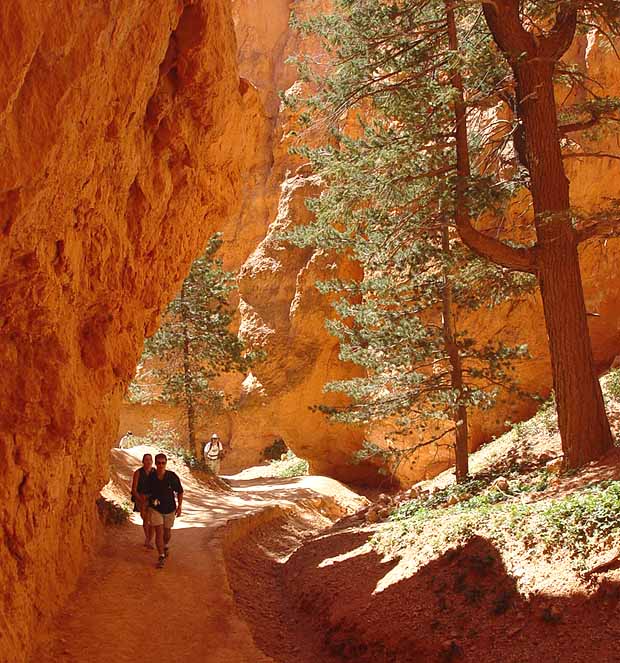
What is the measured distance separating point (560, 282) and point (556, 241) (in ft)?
2.01

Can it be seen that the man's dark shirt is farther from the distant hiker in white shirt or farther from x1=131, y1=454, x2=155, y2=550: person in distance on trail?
the distant hiker in white shirt

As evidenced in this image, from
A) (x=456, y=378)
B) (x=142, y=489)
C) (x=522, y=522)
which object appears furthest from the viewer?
(x=456, y=378)

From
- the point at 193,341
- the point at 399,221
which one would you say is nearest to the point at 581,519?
the point at 399,221

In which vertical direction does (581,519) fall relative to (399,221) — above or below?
below

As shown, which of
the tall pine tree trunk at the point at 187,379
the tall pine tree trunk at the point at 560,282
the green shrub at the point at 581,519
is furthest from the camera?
the tall pine tree trunk at the point at 187,379

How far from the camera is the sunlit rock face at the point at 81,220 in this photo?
4434 mm

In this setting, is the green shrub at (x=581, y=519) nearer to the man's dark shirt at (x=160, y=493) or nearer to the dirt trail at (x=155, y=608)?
the dirt trail at (x=155, y=608)

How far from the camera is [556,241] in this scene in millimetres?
9312

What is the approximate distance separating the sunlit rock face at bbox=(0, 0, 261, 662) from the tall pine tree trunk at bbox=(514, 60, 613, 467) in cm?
488

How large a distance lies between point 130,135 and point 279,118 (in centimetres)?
2499

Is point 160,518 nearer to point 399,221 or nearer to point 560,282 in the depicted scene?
point 399,221

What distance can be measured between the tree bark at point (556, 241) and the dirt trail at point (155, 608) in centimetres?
531

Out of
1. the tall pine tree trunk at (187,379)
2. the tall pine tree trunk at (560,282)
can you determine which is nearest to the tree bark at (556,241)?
the tall pine tree trunk at (560,282)

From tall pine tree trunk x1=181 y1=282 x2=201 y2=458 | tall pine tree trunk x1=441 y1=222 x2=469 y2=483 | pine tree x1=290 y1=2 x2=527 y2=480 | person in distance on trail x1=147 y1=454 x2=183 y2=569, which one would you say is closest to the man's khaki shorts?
person in distance on trail x1=147 y1=454 x2=183 y2=569
